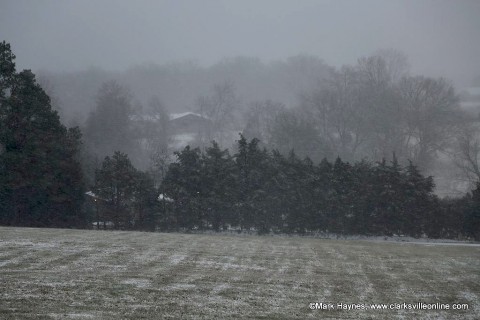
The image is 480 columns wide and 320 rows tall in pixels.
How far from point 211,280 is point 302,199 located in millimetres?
27699

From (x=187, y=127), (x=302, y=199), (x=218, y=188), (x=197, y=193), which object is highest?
(x=187, y=127)

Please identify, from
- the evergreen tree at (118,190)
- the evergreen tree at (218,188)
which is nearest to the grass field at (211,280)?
the evergreen tree at (118,190)

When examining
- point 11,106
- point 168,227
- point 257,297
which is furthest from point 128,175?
point 257,297

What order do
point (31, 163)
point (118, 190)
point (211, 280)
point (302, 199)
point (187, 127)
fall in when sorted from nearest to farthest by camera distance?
point (211, 280), point (31, 163), point (118, 190), point (302, 199), point (187, 127)

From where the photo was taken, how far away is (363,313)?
14.4 meters

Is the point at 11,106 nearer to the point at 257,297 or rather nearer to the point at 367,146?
the point at 257,297

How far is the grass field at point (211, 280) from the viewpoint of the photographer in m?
13.8

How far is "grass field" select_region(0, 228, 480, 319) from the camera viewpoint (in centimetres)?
1382

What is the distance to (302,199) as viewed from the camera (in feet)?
144

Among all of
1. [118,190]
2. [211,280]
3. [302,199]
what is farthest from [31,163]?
[211,280]

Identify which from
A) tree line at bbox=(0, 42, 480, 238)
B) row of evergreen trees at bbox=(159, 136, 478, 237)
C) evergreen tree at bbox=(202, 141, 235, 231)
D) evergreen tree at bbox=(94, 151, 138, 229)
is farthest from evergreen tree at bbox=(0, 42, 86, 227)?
evergreen tree at bbox=(202, 141, 235, 231)

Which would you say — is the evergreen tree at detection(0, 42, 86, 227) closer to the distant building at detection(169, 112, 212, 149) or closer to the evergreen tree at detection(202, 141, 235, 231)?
the evergreen tree at detection(202, 141, 235, 231)

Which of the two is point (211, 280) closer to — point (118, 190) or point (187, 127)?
point (118, 190)

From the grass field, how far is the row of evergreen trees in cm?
1681
